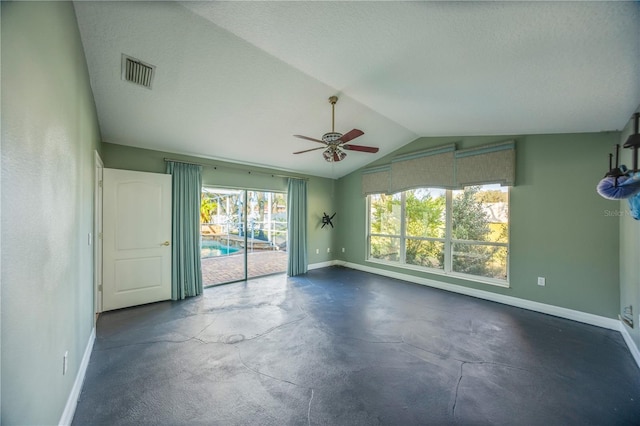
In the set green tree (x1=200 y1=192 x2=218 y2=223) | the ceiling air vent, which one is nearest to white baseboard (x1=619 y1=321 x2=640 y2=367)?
the ceiling air vent

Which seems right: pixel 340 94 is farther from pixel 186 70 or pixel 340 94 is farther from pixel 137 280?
pixel 137 280

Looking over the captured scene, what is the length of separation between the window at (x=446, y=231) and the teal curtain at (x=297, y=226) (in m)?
1.67

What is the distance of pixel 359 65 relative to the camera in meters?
2.50

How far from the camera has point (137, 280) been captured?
3.86 metres

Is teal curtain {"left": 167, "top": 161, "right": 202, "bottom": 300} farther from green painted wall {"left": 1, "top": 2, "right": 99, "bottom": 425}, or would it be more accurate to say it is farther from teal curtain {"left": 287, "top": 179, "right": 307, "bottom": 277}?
green painted wall {"left": 1, "top": 2, "right": 99, "bottom": 425}

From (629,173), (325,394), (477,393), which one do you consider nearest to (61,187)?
(325,394)

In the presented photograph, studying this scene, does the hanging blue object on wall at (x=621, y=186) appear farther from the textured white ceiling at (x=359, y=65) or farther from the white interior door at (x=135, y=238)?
the white interior door at (x=135, y=238)

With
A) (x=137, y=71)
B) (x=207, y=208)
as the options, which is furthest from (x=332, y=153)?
(x=207, y=208)

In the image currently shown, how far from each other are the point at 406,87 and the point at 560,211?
9.55ft

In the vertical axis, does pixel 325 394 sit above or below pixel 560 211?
below

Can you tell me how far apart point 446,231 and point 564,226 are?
1.64m

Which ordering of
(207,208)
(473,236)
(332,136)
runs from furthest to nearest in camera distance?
(207,208) < (473,236) < (332,136)

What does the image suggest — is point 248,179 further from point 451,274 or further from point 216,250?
point 451,274

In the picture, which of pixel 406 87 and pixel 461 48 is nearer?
pixel 461 48
